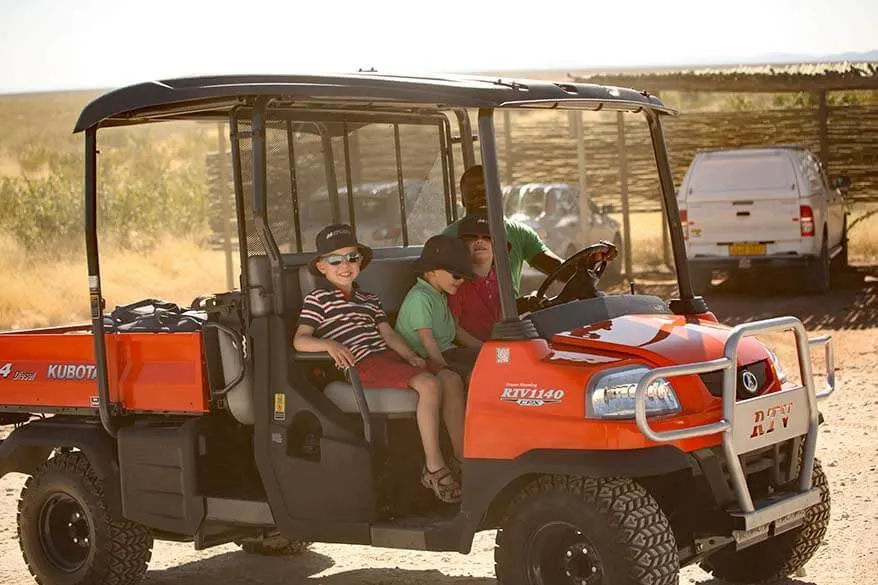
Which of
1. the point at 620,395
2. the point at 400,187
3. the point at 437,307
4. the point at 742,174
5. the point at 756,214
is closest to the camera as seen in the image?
the point at 620,395

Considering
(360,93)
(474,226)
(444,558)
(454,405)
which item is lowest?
(444,558)

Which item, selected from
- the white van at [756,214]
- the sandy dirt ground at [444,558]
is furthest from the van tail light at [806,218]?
the sandy dirt ground at [444,558]

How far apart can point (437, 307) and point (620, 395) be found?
1189 millimetres

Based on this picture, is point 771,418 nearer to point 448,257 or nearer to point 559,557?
point 559,557

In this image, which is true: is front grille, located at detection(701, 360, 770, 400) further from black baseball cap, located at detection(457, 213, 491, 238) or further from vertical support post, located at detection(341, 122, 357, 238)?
vertical support post, located at detection(341, 122, 357, 238)

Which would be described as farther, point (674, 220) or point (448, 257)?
point (674, 220)

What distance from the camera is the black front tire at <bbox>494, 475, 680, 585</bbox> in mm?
5543

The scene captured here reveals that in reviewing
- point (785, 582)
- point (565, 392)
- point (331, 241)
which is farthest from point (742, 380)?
point (331, 241)

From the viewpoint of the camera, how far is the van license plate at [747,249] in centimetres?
1847

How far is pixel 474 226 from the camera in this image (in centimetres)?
688

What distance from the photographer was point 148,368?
23.0 feet

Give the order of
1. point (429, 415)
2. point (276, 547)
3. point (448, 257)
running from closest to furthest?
point (429, 415) < point (448, 257) < point (276, 547)

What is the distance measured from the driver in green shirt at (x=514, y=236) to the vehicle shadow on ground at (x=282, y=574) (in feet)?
4.90

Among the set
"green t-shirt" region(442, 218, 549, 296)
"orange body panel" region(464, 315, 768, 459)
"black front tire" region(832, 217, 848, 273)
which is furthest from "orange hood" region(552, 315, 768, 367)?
"black front tire" region(832, 217, 848, 273)
